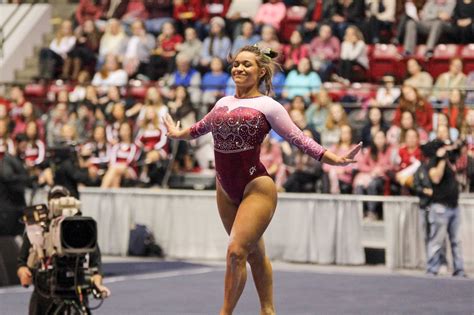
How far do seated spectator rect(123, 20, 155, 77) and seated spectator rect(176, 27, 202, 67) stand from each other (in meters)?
0.63

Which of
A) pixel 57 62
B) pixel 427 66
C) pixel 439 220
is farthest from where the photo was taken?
pixel 57 62

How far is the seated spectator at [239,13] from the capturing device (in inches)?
747

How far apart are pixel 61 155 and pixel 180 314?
9.71 feet

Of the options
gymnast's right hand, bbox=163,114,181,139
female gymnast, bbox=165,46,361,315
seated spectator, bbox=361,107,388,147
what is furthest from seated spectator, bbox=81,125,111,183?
female gymnast, bbox=165,46,361,315

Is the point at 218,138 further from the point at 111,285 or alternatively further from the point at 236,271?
the point at 111,285

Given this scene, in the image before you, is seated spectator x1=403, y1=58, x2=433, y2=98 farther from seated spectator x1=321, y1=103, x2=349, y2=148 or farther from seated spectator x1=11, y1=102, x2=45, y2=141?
seated spectator x1=11, y1=102, x2=45, y2=141

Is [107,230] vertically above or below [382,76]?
below

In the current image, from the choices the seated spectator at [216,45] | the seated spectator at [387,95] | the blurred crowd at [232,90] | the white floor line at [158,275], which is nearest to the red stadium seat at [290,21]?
the blurred crowd at [232,90]

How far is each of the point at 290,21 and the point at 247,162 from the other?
1174 centimetres

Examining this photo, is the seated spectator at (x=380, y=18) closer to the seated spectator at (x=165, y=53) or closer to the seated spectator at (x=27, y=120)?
the seated spectator at (x=165, y=53)

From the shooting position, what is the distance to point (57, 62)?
67.1 ft

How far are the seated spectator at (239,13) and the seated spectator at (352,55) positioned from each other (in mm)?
1934

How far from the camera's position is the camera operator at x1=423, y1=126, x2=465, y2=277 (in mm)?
13664

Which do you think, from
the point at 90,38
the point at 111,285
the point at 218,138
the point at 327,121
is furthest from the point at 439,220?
the point at 90,38
